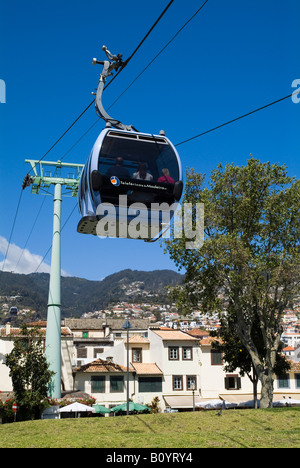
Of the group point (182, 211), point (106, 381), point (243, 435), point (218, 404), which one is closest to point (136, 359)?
point (106, 381)

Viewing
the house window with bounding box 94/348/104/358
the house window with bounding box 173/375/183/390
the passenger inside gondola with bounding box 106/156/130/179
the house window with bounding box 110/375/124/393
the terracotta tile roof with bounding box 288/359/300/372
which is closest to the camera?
the passenger inside gondola with bounding box 106/156/130/179

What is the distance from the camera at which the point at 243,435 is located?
16.2 m

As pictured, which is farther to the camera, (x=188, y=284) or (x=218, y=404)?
(x=218, y=404)

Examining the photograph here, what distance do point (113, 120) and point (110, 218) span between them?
2731 millimetres

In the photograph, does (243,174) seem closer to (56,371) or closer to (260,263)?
(260,263)

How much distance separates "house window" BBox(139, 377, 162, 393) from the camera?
146ft

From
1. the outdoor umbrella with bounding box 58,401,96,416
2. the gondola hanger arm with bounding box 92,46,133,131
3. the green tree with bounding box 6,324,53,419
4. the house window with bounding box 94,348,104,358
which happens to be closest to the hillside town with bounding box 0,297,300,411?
the house window with bounding box 94,348,104,358

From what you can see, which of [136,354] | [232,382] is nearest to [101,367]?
[136,354]

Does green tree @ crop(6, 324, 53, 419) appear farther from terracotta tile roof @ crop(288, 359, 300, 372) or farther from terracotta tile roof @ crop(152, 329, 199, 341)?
terracotta tile roof @ crop(288, 359, 300, 372)

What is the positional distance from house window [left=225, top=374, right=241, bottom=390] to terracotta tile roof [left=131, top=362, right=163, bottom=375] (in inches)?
265

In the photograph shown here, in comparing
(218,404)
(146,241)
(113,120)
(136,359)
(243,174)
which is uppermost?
(243,174)

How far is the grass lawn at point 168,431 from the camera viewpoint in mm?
14492

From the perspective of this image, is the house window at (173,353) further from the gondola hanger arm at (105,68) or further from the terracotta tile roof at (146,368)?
the gondola hanger arm at (105,68)

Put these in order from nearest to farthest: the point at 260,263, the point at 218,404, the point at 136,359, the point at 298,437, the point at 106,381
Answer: the point at 298,437
the point at 260,263
the point at 218,404
the point at 106,381
the point at 136,359
